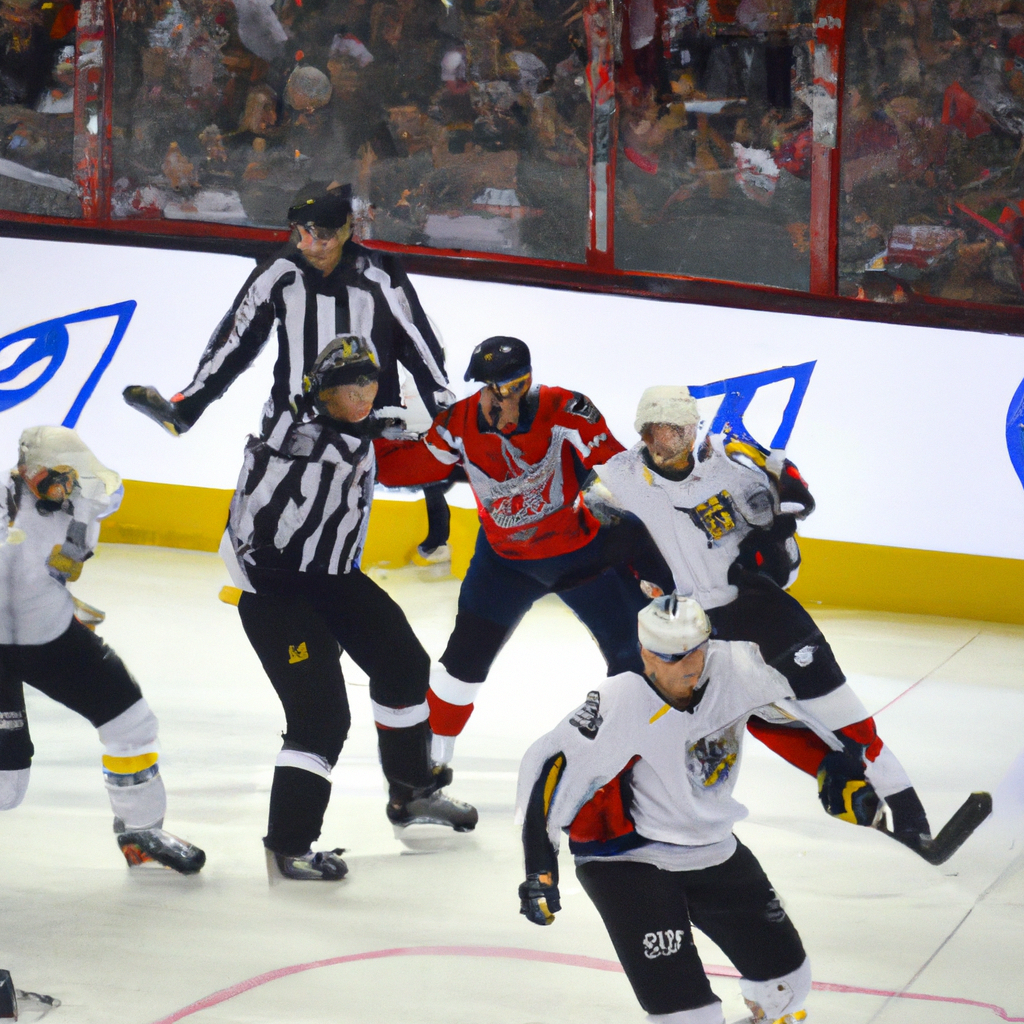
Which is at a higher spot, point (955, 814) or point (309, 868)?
point (955, 814)

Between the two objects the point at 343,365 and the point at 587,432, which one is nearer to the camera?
the point at 343,365

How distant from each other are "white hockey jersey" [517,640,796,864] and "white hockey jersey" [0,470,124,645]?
1.37 meters

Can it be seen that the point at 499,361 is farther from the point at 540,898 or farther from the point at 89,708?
the point at 540,898

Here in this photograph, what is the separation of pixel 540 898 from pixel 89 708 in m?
1.49

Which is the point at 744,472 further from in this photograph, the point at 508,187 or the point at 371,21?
the point at 371,21

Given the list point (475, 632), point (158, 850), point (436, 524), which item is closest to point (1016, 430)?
point (436, 524)

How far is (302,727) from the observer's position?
3.68 m

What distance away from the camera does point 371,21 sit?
6586 mm

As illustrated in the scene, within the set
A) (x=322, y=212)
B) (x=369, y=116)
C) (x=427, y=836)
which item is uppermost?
(x=369, y=116)

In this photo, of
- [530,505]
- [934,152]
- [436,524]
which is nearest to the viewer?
[530,505]

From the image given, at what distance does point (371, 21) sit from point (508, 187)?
93 cm

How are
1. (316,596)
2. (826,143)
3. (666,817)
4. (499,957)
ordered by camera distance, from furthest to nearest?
(826,143), (316,596), (499,957), (666,817)

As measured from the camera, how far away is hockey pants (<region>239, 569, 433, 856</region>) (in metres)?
3.68

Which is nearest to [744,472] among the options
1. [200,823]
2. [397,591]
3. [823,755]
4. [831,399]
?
[823,755]
